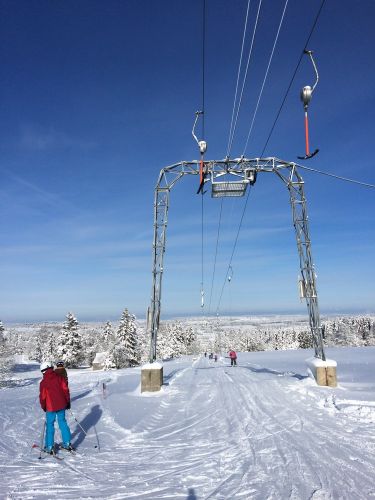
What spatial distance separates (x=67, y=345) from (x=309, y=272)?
55.1 metres

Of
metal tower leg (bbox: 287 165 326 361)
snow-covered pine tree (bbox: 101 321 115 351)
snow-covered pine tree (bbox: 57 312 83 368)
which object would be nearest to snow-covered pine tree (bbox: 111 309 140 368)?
snow-covered pine tree (bbox: 57 312 83 368)

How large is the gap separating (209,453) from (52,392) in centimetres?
310

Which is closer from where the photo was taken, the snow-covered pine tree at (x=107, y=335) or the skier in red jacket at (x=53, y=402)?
the skier in red jacket at (x=53, y=402)

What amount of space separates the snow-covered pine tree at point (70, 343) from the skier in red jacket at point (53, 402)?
5809 centimetres

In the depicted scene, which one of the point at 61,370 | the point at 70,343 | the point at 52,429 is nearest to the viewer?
the point at 52,429

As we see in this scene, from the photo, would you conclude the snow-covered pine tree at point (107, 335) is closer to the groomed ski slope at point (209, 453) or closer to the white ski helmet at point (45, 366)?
the groomed ski slope at point (209, 453)

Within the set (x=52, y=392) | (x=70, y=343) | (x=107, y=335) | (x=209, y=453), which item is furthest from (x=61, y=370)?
(x=107, y=335)

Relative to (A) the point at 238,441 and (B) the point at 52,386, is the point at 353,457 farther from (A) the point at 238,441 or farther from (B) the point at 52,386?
(B) the point at 52,386

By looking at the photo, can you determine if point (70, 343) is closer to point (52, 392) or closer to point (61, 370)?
point (61, 370)

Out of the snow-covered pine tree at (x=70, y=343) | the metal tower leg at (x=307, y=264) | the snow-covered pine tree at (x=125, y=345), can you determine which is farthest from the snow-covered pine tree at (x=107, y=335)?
the metal tower leg at (x=307, y=264)

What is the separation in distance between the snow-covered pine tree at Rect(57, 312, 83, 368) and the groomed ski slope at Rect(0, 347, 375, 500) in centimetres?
5271

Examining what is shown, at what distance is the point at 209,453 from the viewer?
6.32m

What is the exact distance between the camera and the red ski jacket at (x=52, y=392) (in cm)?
675

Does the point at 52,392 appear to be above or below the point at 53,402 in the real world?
above
